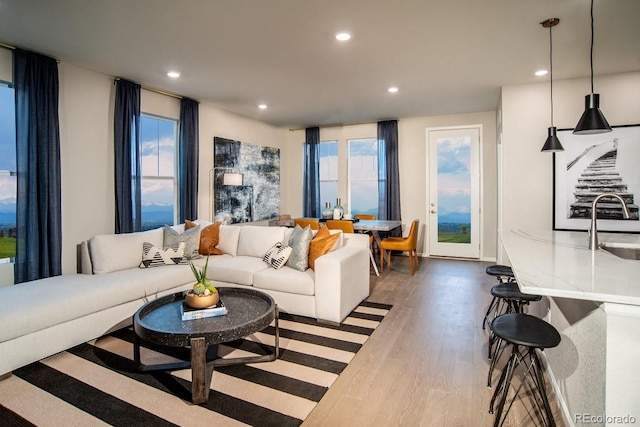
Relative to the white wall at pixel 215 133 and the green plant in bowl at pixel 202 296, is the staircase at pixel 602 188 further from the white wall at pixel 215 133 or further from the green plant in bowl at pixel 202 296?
the white wall at pixel 215 133

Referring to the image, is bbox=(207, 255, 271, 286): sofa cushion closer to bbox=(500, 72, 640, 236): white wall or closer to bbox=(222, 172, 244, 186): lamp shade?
bbox=(222, 172, 244, 186): lamp shade

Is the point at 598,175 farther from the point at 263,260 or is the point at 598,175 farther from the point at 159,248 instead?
the point at 159,248

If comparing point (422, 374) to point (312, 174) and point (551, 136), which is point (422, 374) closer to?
point (551, 136)

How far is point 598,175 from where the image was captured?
431 centimetres

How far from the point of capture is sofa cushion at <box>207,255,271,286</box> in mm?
3699

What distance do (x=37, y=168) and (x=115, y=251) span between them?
1.15 metres

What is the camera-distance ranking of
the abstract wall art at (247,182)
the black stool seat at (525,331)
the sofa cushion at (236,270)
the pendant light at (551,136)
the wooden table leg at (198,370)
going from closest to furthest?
the black stool seat at (525,331)
the wooden table leg at (198,370)
the pendant light at (551,136)
the sofa cushion at (236,270)
the abstract wall art at (247,182)

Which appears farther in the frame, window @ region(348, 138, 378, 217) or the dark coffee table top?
window @ region(348, 138, 378, 217)

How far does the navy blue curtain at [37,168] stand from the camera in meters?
3.47

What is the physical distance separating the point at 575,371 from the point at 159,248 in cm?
385

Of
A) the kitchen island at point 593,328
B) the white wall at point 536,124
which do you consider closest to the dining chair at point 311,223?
the white wall at point 536,124

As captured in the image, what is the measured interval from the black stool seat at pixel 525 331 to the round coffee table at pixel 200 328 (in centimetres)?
142

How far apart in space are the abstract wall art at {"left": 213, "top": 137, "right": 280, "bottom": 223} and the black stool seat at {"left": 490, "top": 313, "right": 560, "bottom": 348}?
15.5ft

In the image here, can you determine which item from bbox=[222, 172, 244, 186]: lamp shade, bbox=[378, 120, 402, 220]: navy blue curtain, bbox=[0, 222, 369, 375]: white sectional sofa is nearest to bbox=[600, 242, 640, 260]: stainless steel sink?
bbox=[0, 222, 369, 375]: white sectional sofa
